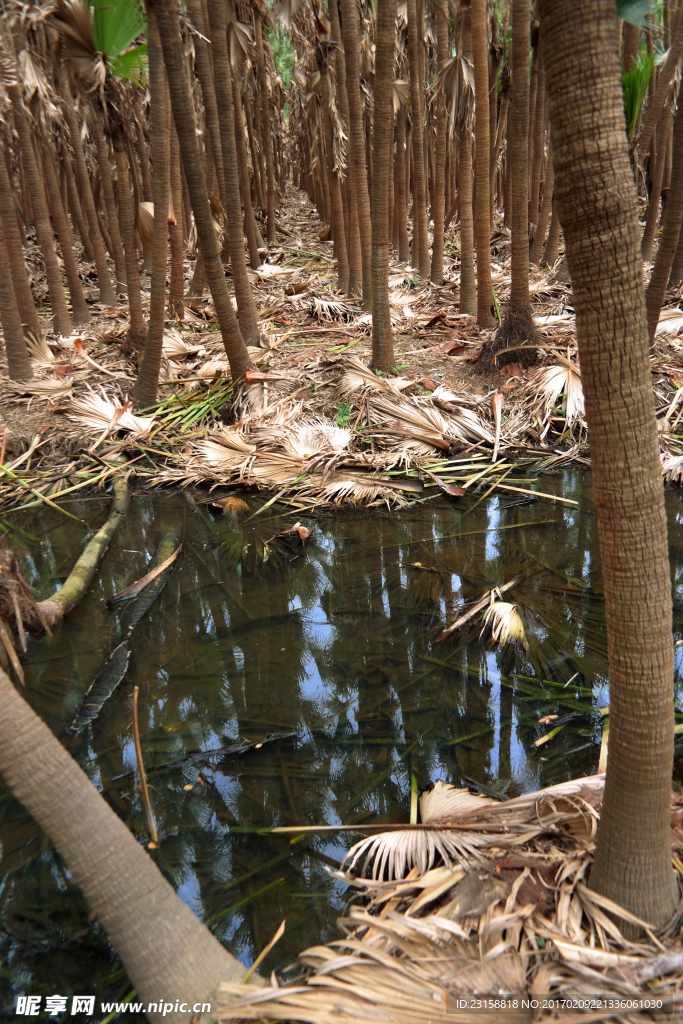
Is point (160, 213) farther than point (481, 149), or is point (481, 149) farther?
point (481, 149)

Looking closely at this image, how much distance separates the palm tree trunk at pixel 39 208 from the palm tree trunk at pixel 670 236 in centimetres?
765

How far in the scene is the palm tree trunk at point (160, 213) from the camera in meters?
6.48

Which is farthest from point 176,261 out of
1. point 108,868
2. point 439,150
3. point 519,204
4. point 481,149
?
point 108,868

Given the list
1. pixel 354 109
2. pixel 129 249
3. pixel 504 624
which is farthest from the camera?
pixel 129 249

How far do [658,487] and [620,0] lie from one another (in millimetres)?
1322

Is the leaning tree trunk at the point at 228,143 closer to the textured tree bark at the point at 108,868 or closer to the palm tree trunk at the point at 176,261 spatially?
the palm tree trunk at the point at 176,261

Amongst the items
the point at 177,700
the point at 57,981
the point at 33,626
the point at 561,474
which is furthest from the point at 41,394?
the point at 57,981

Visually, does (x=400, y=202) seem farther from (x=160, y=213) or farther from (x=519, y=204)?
(x=160, y=213)

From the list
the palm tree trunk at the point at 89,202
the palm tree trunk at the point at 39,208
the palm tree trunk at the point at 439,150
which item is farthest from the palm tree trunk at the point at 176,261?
the palm tree trunk at the point at 439,150

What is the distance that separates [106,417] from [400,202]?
24.3ft

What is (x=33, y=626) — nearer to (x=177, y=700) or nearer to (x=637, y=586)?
(x=177, y=700)

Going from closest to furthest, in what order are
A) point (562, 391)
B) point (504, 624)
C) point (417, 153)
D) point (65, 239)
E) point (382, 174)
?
point (504, 624) < point (382, 174) < point (562, 391) < point (417, 153) < point (65, 239)

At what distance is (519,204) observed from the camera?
719cm

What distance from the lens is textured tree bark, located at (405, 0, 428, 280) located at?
28.8 ft
